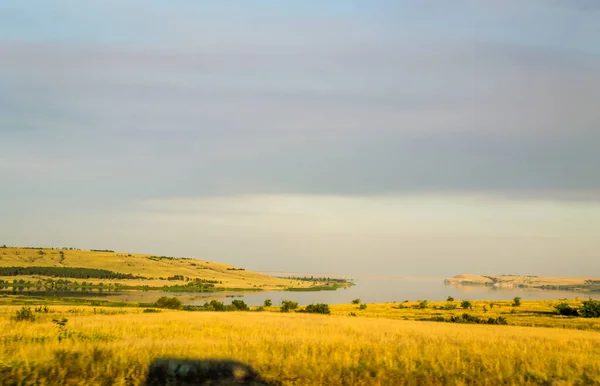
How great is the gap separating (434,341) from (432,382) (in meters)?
8.07

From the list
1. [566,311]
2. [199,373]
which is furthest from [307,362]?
[566,311]

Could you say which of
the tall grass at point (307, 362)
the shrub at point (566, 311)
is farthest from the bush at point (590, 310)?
the tall grass at point (307, 362)

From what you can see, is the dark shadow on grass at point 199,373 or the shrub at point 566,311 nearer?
the dark shadow on grass at point 199,373

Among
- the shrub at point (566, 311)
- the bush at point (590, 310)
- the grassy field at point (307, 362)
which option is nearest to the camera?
the grassy field at point (307, 362)

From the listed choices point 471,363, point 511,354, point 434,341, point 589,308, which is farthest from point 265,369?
point 589,308

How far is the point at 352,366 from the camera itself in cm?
1122

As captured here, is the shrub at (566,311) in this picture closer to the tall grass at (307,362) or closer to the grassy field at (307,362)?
the tall grass at (307,362)

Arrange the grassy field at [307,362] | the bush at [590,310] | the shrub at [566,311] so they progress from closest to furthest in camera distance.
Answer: the grassy field at [307,362], the bush at [590,310], the shrub at [566,311]

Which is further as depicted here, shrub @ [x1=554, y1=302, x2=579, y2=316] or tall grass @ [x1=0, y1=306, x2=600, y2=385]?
shrub @ [x1=554, y1=302, x2=579, y2=316]

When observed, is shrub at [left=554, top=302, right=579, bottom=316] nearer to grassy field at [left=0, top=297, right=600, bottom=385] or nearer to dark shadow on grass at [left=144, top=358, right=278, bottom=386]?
grassy field at [left=0, top=297, right=600, bottom=385]

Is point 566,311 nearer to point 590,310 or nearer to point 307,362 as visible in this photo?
point 590,310

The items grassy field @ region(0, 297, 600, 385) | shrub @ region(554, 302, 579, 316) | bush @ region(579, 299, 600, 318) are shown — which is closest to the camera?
grassy field @ region(0, 297, 600, 385)

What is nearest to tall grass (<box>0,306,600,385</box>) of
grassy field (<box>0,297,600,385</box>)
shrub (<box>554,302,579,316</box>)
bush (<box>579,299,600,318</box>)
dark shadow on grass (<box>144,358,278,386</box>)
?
grassy field (<box>0,297,600,385</box>)

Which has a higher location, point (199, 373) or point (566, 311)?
point (199, 373)
